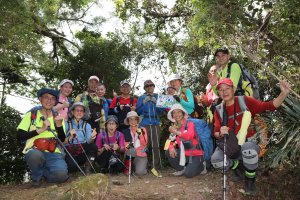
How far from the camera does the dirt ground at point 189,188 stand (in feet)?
18.7

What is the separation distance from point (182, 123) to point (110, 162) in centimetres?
188

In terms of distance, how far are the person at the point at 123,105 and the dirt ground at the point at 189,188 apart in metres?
1.39

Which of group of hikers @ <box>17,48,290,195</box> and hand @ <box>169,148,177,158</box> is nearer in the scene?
group of hikers @ <box>17,48,290,195</box>

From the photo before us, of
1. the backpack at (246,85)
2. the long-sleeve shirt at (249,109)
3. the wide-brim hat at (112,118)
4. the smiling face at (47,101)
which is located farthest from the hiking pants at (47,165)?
the backpack at (246,85)

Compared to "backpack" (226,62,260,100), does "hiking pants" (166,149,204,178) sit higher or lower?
lower

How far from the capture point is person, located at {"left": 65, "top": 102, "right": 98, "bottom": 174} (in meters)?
6.85

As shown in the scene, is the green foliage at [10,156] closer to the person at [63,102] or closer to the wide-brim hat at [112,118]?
the person at [63,102]

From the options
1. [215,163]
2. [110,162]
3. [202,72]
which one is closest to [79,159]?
[110,162]

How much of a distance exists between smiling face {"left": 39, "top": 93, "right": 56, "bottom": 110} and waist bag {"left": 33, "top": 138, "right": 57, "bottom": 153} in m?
0.61

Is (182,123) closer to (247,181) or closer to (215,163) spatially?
(215,163)

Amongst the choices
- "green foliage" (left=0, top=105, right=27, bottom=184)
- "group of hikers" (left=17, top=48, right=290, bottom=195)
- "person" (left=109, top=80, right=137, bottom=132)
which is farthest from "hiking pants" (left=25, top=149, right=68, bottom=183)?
"green foliage" (left=0, top=105, right=27, bottom=184)

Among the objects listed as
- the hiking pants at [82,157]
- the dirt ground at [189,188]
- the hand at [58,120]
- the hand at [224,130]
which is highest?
the hand at [58,120]

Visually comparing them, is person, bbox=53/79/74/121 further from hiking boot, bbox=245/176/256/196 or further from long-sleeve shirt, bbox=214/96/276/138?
hiking boot, bbox=245/176/256/196

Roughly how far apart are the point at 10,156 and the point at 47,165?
11.4 ft
